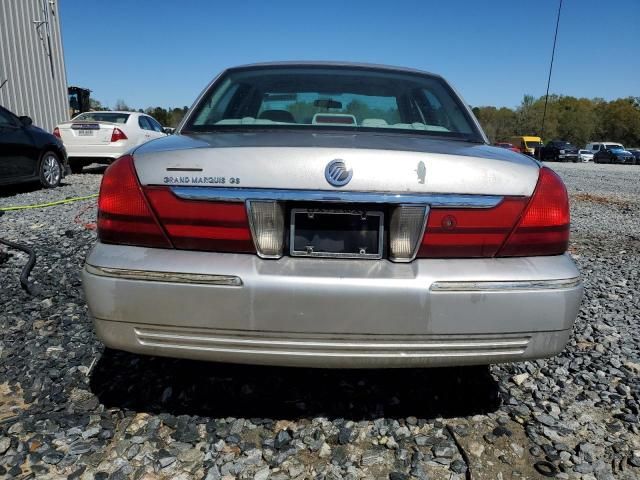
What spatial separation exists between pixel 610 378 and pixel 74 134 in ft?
37.2

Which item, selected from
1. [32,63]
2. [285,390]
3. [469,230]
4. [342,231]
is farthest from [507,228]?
[32,63]

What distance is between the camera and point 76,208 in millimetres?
6883

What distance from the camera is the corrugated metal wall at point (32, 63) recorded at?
12570mm

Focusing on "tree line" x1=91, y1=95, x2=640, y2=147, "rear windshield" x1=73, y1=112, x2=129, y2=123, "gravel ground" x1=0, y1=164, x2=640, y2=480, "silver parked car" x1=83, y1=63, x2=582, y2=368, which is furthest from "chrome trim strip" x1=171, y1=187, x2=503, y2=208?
"tree line" x1=91, y1=95, x2=640, y2=147

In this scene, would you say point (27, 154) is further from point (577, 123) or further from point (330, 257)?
point (577, 123)

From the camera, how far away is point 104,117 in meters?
12.1

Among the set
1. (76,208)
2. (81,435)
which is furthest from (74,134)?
(81,435)

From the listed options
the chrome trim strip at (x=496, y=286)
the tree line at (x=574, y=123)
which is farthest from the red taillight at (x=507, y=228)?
the tree line at (x=574, y=123)

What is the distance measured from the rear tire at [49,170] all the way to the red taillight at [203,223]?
774 centimetres

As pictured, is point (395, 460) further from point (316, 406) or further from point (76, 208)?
point (76, 208)

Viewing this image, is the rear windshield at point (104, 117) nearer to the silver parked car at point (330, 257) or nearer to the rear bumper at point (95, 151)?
the rear bumper at point (95, 151)

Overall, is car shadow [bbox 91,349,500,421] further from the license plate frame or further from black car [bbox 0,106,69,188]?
black car [bbox 0,106,69,188]

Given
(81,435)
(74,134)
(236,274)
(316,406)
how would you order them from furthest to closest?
(74,134), (316,406), (81,435), (236,274)

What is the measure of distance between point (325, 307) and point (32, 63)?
15.1 m
